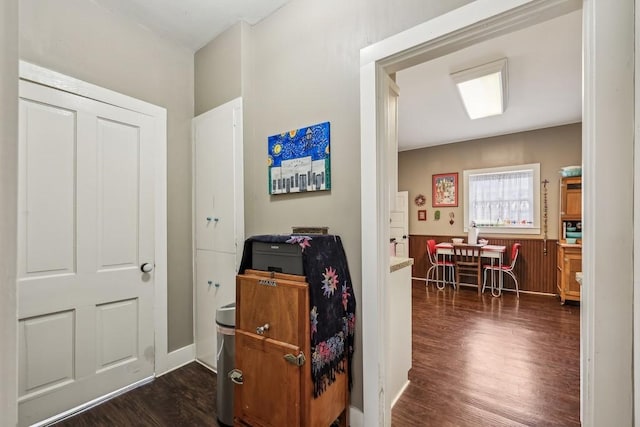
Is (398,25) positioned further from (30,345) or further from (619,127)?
(30,345)

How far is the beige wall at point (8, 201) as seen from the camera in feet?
1.01

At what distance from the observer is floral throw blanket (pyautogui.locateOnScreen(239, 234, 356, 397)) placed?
1.35m

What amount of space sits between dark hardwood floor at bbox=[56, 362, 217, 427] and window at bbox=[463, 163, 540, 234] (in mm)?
5096

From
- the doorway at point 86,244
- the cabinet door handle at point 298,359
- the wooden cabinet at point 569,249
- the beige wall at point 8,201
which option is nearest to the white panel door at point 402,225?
the wooden cabinet at point 569,249

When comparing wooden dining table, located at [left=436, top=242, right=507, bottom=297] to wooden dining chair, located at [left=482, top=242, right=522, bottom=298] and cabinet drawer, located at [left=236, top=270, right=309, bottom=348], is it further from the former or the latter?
cabinet drawer, located at [left=236, top=270, right=309, bottom=348]

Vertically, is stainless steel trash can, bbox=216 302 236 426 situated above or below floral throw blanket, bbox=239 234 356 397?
below

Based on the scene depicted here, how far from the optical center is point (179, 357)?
→ 7.87 feet

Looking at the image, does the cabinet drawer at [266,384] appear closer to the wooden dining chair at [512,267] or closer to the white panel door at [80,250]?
the white panel door at [80,250]

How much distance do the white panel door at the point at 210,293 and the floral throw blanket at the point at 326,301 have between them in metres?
0.72

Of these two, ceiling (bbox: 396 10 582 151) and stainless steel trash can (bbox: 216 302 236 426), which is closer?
stainless steel trash can (bbox: 216 302 236 426)

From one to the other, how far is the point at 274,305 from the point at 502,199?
5183mm

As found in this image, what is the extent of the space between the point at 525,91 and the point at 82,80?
4.30 metres

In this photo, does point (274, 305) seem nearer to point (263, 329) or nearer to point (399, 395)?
point (263, 329)

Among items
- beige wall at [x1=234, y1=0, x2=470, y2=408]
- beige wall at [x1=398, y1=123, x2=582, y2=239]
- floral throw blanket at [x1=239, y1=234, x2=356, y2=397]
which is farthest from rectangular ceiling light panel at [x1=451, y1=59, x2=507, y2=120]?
floral throw blanket at [x1=239, y1=234, x2=356, y2=397]
